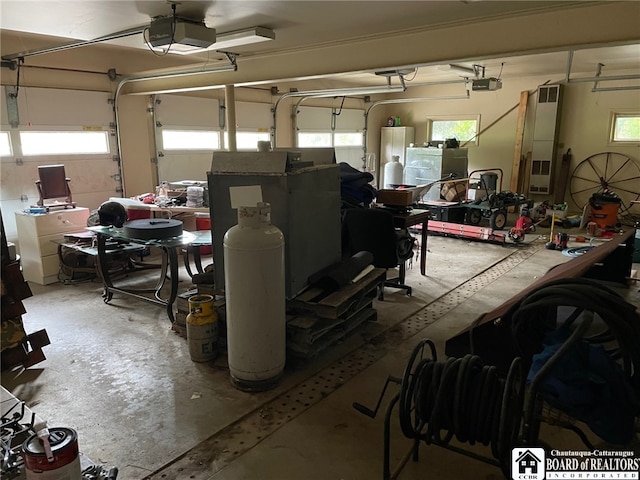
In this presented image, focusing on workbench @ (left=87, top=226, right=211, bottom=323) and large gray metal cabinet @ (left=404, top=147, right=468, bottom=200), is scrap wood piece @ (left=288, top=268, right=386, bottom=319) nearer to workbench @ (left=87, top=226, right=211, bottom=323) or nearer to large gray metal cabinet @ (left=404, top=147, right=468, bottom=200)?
workbench @ (left=87, top=226, right=211, bottom=323)

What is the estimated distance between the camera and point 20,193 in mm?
5285

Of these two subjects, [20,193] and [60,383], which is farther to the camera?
[20,193]

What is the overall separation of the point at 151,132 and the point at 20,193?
192 centimetres

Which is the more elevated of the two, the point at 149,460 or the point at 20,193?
the point at 20,193

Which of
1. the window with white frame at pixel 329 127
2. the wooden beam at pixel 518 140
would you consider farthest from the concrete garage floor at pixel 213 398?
the wooden beam at pixel 518 140

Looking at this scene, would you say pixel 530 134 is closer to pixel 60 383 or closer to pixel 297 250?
pixel 297 250

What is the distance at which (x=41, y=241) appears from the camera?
4.80 metres

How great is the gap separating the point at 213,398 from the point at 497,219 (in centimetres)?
592

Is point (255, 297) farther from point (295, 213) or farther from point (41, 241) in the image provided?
point (41, 241)

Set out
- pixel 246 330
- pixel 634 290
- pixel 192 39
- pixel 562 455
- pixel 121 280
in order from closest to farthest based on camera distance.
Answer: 1. pixel 562 455
2. pixel 246 330
3. pixel 192 39
4. pixel 634 290
5. pixel 121 280

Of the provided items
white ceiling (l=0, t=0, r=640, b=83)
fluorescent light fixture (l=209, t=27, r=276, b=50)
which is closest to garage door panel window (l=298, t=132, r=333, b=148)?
white ceiling (l=0, t=0, r=640, b=83)

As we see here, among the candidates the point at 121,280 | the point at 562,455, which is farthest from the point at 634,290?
the point at 121,280

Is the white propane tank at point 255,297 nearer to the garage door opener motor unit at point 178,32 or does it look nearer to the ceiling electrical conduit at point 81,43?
the garage door opener motor unit at point 178,32

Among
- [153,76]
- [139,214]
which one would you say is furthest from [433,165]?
[139,214]
